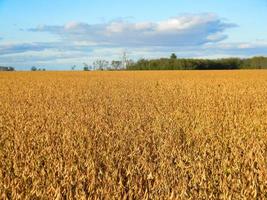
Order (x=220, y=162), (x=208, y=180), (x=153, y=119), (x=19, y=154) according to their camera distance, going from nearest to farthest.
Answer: (x=208, y=180) → (x=220, y=162) → (x=19, y=154) → (x=153, y=119)

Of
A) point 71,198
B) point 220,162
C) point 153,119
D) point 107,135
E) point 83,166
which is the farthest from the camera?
point 153,119

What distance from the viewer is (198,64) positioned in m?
80.1

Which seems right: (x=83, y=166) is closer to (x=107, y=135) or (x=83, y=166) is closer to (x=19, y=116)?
(x=107, y=135)

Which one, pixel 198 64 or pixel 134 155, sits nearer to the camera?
pixel 134 155

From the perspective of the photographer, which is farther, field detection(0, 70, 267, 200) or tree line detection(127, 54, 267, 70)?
tree line detection(127, 54, 267, 70)

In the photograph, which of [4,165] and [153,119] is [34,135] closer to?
[4,165]

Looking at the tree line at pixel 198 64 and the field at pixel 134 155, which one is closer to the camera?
the field at pixel 134 155

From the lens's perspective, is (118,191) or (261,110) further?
(261,110)

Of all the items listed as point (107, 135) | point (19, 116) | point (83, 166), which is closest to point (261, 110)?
point (107, 135)

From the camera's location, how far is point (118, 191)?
130 inches

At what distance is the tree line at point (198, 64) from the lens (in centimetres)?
7912

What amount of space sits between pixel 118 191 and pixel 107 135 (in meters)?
2.81

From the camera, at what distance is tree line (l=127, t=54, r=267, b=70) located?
79.1m

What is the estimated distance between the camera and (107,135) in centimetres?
609
